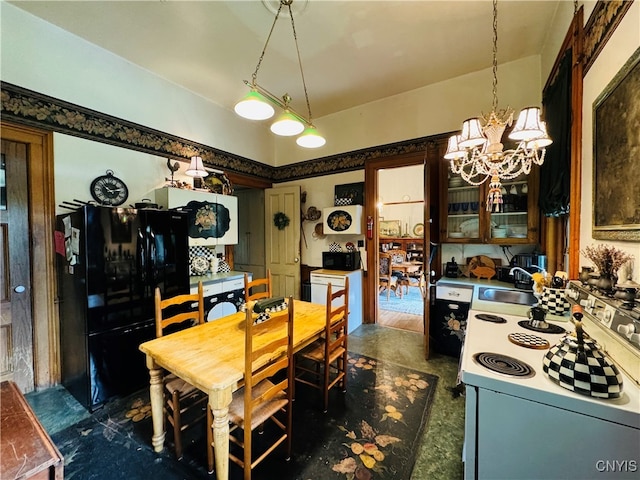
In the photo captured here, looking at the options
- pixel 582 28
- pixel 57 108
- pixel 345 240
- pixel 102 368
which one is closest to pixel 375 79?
pixel 582 28

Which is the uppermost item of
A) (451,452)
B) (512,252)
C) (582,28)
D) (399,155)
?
(582,28)

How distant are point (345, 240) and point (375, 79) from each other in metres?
2.20

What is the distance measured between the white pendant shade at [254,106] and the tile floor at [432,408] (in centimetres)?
244

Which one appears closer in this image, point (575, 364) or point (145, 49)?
point (575, 364)

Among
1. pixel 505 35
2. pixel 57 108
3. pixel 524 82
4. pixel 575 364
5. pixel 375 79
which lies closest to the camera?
pixel 575 364

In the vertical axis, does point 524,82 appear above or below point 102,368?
above

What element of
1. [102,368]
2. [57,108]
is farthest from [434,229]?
[57,108]

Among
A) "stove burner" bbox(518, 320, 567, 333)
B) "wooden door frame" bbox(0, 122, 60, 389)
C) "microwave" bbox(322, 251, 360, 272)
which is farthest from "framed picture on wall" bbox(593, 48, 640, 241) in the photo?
"wooden door frame" bbox(0, 122, 60, 389)

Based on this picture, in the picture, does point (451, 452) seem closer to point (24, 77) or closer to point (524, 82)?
point (524, 82)

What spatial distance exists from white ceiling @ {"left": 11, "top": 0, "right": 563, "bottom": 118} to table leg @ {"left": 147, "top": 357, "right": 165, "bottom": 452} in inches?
109

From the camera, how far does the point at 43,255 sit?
228 centimetres

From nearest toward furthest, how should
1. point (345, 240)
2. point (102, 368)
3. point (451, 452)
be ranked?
point (451, 452), point (102, 368), point (345, 240)

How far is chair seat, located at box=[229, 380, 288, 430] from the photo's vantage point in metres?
1.36

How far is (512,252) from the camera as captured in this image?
294 cm
